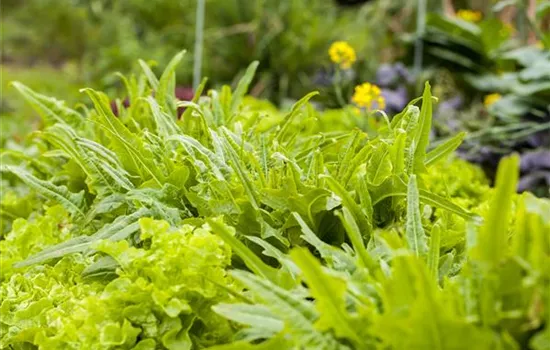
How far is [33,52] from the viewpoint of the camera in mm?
5023

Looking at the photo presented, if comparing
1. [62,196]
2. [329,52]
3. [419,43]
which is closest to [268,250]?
[62,196]

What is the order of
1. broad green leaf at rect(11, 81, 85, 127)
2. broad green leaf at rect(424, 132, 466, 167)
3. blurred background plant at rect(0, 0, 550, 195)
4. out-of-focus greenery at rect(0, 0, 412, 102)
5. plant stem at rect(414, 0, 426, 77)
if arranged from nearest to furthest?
1. broad green leaf at rect(424, 132, 466, 167)
2. broad green leaf at rect(11, 81, 85, 127)
3. blurred background plant at rect(0, 0, 550, 195)
4. plant stem at rect(414, 0, 426, 77)
5. out-of-focus greenery at rect(0, 0, 412, 102)

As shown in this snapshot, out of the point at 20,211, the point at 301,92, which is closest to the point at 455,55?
the point at 301,92

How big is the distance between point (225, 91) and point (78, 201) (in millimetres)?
370

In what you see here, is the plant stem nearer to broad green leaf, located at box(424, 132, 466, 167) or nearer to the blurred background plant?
the blurred background plant

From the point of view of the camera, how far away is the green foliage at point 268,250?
0.54m

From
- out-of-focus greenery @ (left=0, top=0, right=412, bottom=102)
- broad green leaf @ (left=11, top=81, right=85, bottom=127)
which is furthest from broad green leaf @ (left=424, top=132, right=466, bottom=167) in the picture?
out-of-focus greenery @ (left=0, top=0, right=412, bottom=102)

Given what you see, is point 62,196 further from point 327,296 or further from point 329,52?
point 329,52

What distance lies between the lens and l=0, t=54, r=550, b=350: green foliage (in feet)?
1.77

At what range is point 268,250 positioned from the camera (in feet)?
2.57

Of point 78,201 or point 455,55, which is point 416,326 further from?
point 455,55

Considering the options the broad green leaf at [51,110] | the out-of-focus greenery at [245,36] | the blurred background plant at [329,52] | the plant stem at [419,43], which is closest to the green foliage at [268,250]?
the broad green leaf at [51,110]

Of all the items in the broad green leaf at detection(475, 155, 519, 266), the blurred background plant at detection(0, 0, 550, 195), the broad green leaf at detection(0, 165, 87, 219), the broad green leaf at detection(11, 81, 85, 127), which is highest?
the broad green leaf at detection(475, 155, 519, 266)

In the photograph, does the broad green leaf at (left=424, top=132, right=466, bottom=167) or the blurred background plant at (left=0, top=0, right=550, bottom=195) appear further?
the blurred background plant at (left=0, top=0, right=550, bottom=195)
